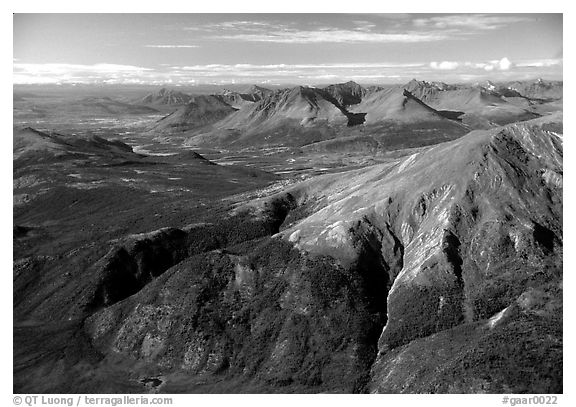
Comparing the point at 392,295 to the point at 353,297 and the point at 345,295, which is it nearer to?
the point at 353,297

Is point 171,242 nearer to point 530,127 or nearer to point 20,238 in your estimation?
point 20,238

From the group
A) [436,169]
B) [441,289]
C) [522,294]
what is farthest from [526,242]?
[436,169]

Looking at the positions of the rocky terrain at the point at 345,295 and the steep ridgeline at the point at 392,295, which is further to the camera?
the rocky terrain at the point at 345,295

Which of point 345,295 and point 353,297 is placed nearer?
point 353,297

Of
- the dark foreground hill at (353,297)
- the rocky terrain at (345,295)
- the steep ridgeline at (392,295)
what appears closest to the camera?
the steep ridgeline at (392,295)

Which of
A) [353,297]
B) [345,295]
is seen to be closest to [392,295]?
[353,297]
